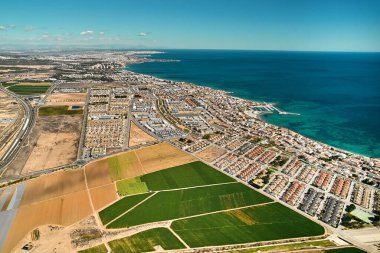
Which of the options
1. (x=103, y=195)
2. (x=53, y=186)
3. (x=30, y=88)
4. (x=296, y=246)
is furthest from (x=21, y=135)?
(x=30, y=88)

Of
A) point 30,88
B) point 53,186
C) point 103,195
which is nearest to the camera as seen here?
point 103,195

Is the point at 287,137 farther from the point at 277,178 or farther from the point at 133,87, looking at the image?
the point at 133,87

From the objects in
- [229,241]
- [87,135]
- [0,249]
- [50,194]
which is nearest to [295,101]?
[87,135]

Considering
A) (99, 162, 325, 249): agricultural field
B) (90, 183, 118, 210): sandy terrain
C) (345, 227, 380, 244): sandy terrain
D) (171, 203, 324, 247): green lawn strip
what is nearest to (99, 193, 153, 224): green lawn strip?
(99, 162, 325, 249): agricultural field

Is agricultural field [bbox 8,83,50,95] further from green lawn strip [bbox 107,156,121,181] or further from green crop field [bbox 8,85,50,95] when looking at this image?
green lawn strip [bbox 107,156,121,181]

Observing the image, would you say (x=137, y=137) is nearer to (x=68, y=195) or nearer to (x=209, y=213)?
(x=68, y=195)
